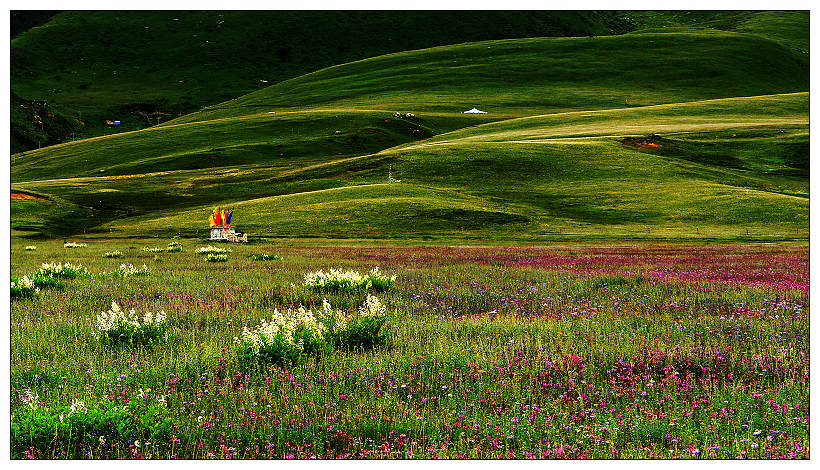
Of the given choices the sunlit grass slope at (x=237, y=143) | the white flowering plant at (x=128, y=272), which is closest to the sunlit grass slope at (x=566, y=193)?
the white flowering plant at (x=128, y=272)

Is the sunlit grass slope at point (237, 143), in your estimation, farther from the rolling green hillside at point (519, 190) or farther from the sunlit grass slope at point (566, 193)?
the sunlit grass slope at point (566, 193)

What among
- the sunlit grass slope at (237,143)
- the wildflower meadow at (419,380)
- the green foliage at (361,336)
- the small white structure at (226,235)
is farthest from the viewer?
the sunlit grass slope at (237,143)

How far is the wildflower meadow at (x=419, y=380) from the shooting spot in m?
4.80

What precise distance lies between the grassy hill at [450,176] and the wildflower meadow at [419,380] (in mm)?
38488

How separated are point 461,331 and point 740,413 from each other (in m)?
4.03

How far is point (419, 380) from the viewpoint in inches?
246

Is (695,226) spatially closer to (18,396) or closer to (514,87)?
(18,396)

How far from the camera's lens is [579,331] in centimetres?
848

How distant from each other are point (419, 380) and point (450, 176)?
68977 millimetres

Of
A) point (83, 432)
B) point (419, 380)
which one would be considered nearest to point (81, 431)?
point (83, 432)

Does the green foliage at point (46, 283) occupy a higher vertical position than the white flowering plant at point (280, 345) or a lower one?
lower

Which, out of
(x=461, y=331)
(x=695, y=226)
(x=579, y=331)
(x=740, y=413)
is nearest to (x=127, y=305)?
(x=461, y=331)

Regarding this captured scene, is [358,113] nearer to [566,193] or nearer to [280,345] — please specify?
[566,193]
